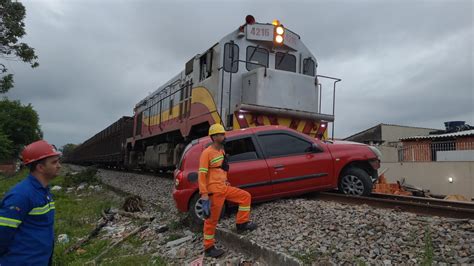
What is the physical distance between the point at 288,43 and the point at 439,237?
22.2 feet

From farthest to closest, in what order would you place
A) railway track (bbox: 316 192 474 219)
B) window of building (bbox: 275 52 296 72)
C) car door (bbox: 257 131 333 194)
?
window of building (bbox: 275 52 296 72), car door (bbox: 257 131 333 194), railway track (bbox: 316 192 474 219)

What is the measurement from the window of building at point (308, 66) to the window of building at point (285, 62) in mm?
361

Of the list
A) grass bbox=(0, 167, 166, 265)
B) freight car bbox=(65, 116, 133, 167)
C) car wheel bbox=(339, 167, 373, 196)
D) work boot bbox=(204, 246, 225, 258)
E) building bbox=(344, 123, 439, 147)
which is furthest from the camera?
building bbox=(344, 123, 439, 147)

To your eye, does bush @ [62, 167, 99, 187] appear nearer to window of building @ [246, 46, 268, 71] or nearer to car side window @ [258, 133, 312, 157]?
window of building @ [246, 46, 268, 71]

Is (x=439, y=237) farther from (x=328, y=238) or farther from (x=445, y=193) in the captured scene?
(x=445, y=193)

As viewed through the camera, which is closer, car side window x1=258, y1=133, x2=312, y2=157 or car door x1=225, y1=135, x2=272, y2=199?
car door x1=225, y1=135, x2=272, y2=199

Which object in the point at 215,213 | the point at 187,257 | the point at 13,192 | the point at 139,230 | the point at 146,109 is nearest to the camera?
the point at 13,192

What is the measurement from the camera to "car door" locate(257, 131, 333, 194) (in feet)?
19.9

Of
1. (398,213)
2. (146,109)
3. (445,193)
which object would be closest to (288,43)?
(398,213)

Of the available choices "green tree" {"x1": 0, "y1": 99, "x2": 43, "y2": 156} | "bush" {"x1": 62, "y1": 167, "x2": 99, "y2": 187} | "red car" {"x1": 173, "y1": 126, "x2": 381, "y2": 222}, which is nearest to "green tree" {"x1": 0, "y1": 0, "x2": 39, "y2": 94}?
"bush" {"x1": 62, "y1": 167, "x2": 99, "y2": 187}

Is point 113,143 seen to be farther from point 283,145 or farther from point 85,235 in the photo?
point 283,145

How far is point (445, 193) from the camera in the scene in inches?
669

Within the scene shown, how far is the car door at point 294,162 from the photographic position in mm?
6070

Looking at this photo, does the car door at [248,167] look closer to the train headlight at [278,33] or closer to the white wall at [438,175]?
the train headlight at [278,33]
